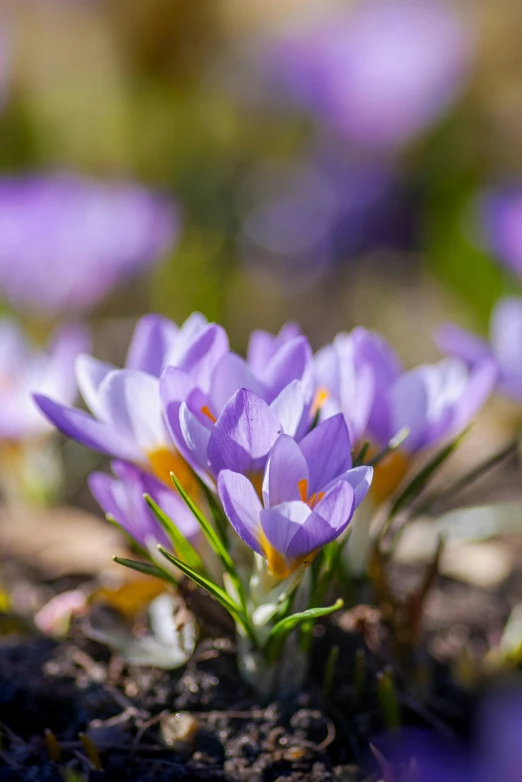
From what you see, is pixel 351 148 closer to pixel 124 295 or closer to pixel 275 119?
pixel 275 119

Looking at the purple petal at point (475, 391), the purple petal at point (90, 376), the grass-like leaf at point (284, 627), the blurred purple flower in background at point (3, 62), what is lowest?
the grass-like leaf at point (284, 627)

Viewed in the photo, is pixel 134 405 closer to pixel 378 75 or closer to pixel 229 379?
pixel 229 379

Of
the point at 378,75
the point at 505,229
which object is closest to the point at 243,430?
the point at 505,229

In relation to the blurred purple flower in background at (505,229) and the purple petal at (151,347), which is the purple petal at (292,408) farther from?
the blurred purple flower in background at (505,229)

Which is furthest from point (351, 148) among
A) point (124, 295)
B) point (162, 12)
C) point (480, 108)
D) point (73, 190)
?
point (73, 190)

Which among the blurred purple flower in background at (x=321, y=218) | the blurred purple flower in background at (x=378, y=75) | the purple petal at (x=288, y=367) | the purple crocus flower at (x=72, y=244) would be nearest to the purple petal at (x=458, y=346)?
the purple petal at (x=288, y=367)

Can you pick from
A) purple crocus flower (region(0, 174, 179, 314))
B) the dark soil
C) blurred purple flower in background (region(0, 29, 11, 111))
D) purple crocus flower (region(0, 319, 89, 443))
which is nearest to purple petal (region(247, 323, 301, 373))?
the dark soil

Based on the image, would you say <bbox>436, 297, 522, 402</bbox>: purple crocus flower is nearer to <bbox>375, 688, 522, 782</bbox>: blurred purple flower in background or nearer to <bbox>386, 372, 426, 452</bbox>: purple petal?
<bbox>386, 372, 426, 452</bbox>: purple petal
